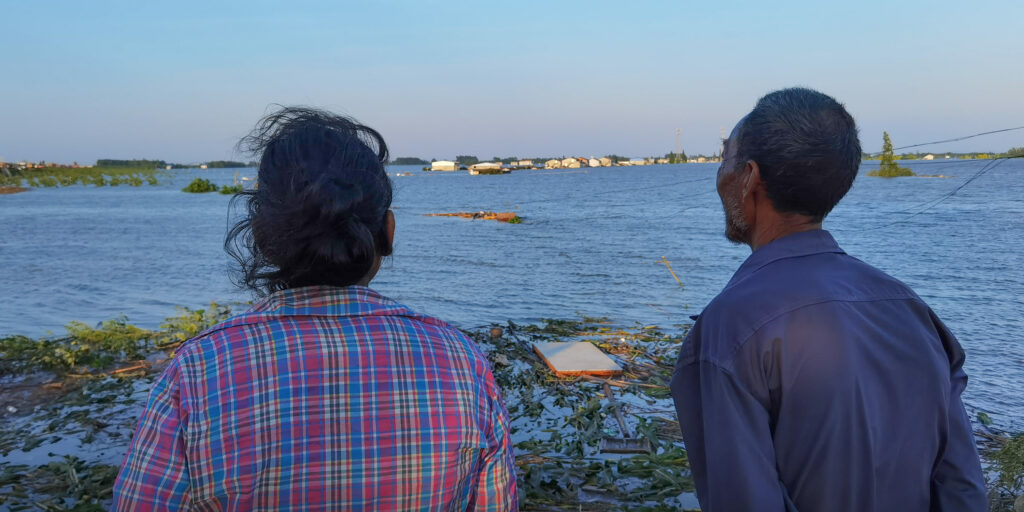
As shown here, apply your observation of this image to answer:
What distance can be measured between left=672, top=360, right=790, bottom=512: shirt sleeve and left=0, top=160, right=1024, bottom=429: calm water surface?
1.39m

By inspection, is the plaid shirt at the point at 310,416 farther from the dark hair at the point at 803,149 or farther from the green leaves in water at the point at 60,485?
the green leaves in water at the point at 60,485

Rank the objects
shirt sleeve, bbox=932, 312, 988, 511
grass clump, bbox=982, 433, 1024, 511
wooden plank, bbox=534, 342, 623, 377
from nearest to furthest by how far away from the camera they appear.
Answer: shirt sleeve, bbox=932, 312, 988, 511 → grass clump, bbox=982, 433, 1024, 511 → wooden plank, bbox=534, 342, 623, 377

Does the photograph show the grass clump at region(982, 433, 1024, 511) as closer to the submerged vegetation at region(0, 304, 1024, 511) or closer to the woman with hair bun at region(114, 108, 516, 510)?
the submerged vegetation at region(0, 304, 1024, 511)

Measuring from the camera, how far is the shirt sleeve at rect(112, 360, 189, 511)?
130 centimetres

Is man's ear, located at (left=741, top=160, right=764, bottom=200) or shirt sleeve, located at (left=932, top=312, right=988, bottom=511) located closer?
shirt sleeve, located at (left=932, top=312, right=988, bottom=511)

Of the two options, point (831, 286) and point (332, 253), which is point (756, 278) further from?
point (332, 253)

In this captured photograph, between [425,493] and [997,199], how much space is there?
5616 centimetres

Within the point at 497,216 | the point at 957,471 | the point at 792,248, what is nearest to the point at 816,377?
the point at 792,248

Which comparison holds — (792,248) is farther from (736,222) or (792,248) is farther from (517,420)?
(517,420)

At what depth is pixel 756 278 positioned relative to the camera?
5.90 ft

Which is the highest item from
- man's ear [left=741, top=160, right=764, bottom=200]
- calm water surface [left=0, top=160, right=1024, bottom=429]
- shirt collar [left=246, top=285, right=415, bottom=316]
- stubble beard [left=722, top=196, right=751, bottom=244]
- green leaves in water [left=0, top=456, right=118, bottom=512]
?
man's ear [left=741, top=160, right=764, bottom=200]

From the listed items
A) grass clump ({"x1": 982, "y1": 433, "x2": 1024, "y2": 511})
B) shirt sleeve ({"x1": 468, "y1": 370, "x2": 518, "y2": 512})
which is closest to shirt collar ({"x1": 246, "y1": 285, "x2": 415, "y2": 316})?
shirt sleeve ({"x1": 468, "y1": 370, "x2": 518, "y2": 512})

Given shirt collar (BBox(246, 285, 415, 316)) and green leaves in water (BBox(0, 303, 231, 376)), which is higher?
shirt collar (BBox(246, 285, 415, 316))

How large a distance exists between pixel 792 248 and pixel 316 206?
1.22m
